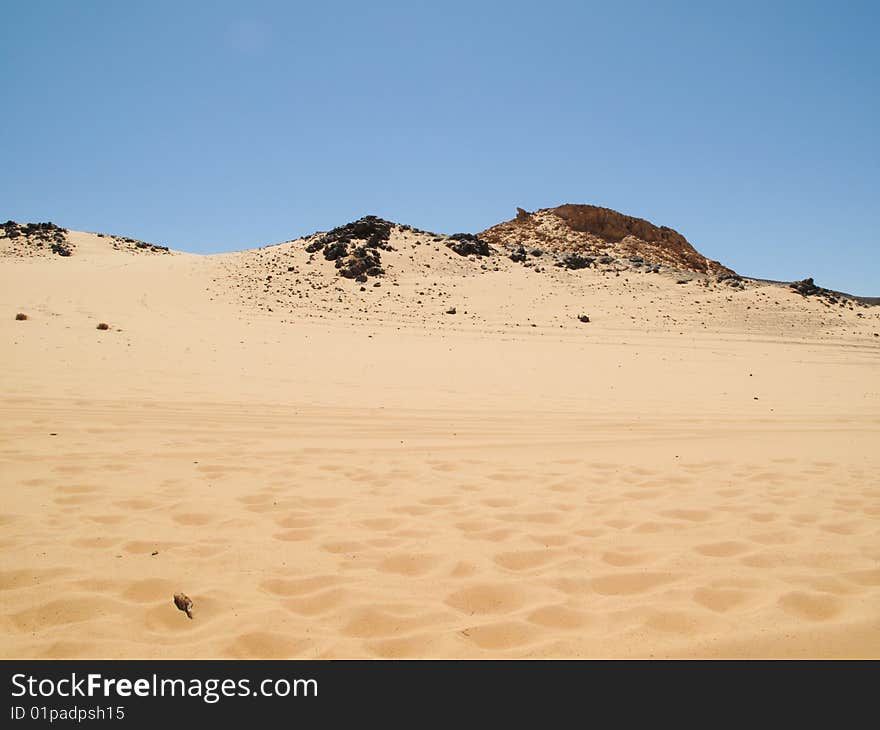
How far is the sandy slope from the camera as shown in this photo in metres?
2.43

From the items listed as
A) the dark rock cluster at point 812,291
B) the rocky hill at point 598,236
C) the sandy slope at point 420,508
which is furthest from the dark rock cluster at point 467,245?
the sandy slope at point 420,508

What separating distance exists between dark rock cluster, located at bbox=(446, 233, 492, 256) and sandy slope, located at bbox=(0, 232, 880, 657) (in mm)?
17989

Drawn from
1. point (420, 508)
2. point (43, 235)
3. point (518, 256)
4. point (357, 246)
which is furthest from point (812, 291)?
point (43, 235)

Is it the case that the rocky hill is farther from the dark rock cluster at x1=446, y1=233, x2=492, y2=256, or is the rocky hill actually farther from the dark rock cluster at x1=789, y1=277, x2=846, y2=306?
the dark rock cluster at x1=789, y1=277, x2=846, y2=306

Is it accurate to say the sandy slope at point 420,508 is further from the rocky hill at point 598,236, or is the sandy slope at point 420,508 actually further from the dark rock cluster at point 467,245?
the rocky hill at point 598,236

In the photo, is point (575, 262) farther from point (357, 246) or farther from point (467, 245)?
point (357, 246)

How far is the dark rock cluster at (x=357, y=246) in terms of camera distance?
990 inches

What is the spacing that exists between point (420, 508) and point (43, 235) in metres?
45.5

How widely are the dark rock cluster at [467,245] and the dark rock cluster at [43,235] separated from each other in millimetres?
23609

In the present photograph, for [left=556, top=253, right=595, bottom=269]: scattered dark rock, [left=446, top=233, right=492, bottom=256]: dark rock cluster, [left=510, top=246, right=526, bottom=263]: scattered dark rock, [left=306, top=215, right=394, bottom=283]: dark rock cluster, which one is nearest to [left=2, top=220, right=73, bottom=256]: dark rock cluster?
[left=306, top=215, right=394, bottom=283]: dark rock cluster

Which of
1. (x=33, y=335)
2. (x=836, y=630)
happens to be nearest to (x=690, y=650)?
(x=836, y=630)

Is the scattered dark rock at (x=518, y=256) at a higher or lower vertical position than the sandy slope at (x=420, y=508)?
higher

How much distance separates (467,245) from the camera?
2956cm

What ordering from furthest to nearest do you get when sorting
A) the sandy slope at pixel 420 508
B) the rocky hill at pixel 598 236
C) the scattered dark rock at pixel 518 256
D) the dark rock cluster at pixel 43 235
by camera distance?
the rocky hill at pixel 598 236 → the dark rock cluster at pixel 43 235 → the scattered dark rock at pixel 518 256 → the sandy slope at pixel 420 508
